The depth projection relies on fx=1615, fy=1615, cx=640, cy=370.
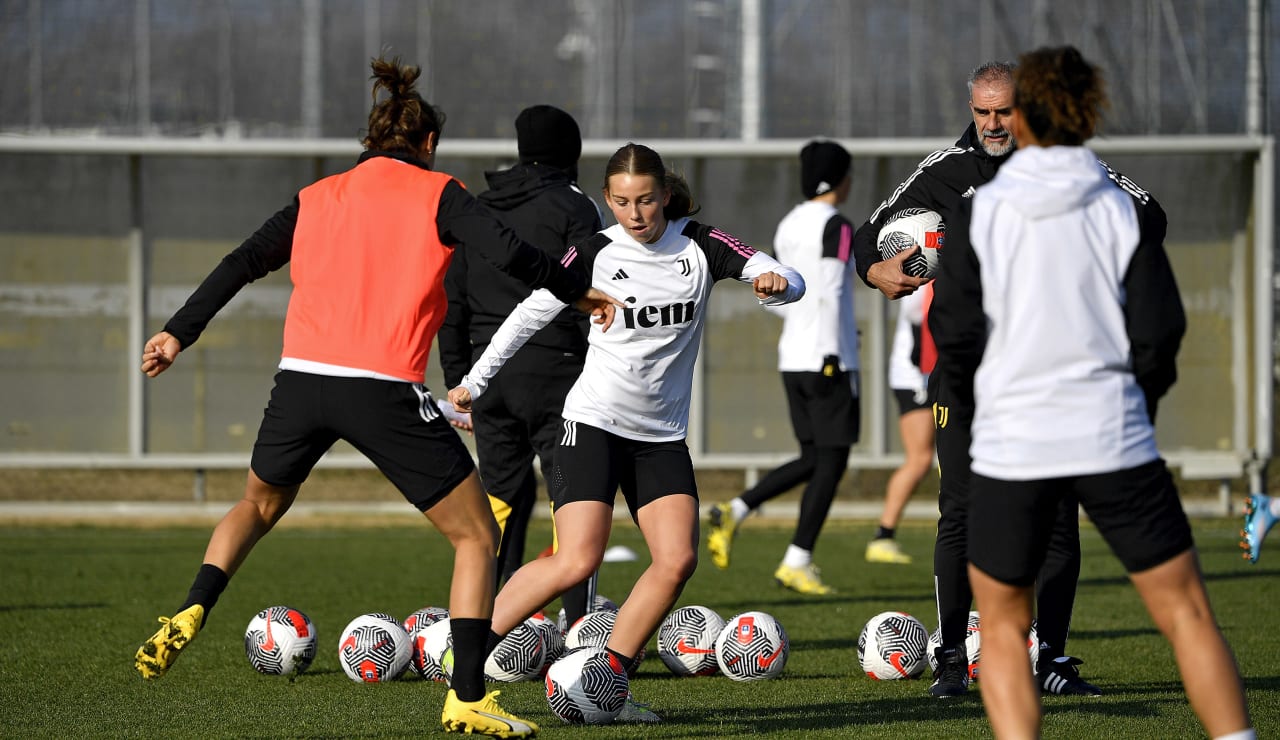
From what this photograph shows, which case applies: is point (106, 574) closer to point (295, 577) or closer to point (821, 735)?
point (295, 577)

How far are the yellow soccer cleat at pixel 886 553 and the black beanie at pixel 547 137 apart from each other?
5418 millimetres

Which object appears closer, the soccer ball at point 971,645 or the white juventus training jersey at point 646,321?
the white juventus training jersey at point 646,321

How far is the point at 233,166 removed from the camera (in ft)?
53.5

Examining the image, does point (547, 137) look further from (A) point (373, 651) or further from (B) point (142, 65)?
(B) point (142, 65)

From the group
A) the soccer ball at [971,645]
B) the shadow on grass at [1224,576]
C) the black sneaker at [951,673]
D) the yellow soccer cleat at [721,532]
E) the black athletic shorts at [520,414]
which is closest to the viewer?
the black sneaker at [951,673]

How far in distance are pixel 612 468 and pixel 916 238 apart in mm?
1378

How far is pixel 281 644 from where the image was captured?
6.82 m

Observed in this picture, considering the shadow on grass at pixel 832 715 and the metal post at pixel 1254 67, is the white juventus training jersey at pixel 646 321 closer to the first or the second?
the shadow on grass at pixel 832 715

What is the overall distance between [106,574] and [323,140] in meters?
6.43

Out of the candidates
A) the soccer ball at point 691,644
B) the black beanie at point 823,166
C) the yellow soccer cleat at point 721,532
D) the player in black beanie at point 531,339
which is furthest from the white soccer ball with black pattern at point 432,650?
the black beanie at point 823,166

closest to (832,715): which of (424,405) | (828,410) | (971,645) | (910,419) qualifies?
(971,645)

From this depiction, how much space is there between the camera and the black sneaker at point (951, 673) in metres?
6.28

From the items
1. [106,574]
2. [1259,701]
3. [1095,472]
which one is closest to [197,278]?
[106,574]

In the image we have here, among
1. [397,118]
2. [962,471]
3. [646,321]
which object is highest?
[397,118]
